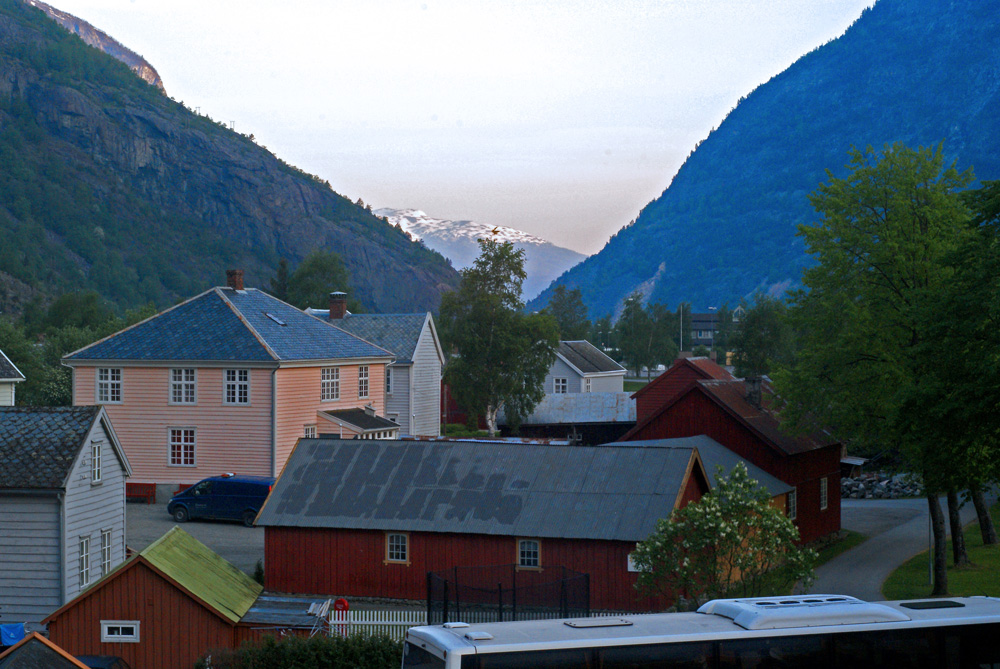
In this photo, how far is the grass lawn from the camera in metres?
32.6

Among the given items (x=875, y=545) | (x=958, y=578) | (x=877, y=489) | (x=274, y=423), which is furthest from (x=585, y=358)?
(x=958, y=578)

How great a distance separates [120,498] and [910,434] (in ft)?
82.5

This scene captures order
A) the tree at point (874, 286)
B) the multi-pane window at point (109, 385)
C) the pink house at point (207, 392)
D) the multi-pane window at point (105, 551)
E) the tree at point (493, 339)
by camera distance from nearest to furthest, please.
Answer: the multi-pane window at point (105, 551) → the tree at point (874, 286) → the pink house at point (207, 392) → the multi-pane window at point (109, 385) → the tree at point (493, 339)

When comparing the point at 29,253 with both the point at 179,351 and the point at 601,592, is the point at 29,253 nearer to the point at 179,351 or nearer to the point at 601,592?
the point at 179,351

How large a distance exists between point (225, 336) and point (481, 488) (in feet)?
76.3

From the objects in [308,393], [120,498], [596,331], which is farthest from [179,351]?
[596,331]

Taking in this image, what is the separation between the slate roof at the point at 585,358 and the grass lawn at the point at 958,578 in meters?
51.5

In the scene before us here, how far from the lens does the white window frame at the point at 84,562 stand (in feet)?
94.5

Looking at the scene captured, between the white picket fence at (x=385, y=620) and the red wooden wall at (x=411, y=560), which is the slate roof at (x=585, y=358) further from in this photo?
the white picket fence at (x=385, y=620)

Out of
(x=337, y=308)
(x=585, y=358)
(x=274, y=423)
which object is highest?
(x=337, y=308)

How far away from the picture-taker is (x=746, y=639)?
13375 mm

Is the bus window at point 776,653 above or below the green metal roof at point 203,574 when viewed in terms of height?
above

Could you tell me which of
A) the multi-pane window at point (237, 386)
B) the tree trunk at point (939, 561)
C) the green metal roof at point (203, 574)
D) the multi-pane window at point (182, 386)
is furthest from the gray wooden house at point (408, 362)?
the green metal roof at point (203, 574)

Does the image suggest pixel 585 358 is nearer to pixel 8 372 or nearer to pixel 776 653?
pixel 8 372
